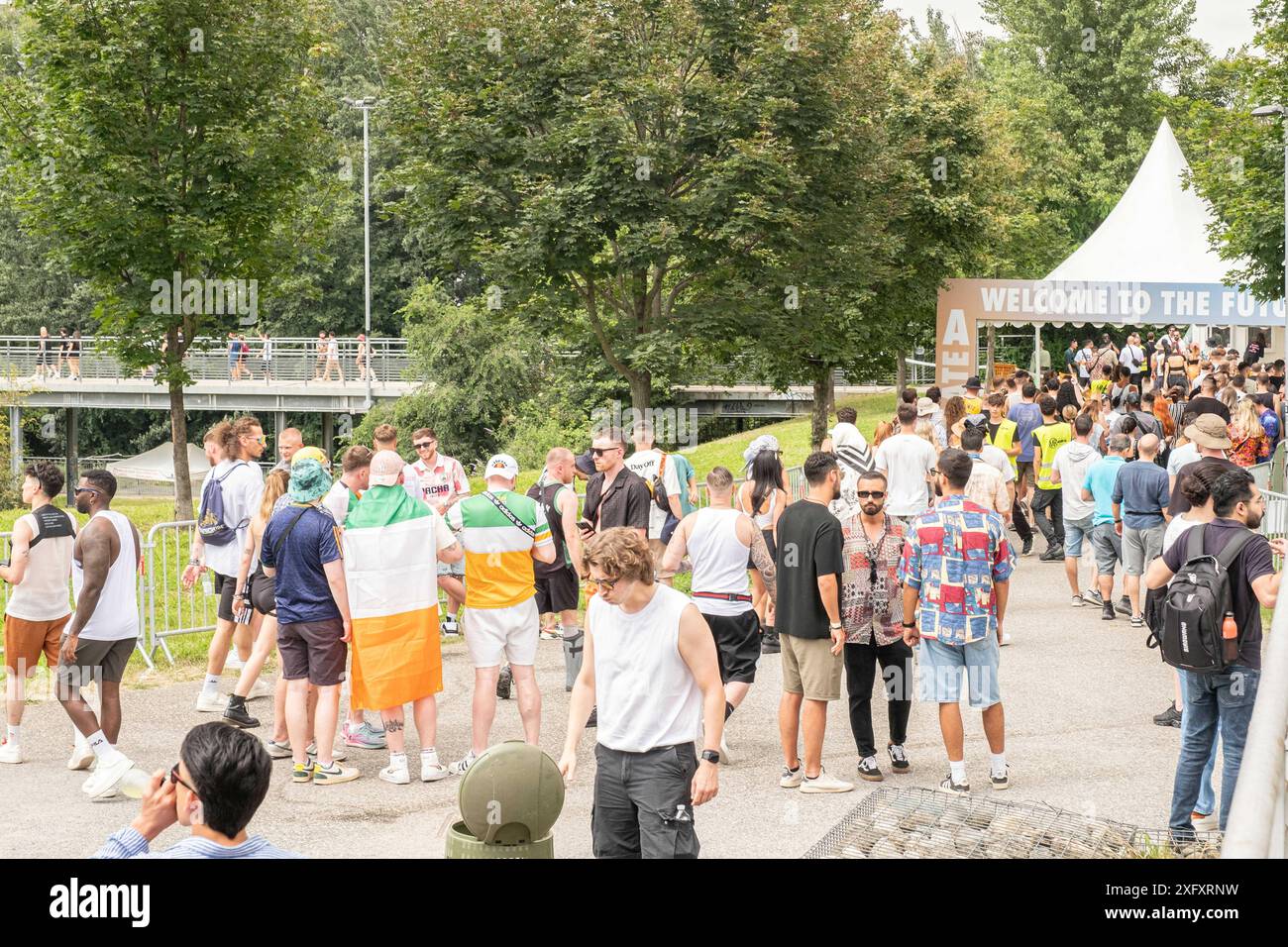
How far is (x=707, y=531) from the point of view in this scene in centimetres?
780

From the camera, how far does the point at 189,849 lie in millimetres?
3494

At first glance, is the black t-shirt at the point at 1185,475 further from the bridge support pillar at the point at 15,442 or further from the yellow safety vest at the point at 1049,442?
the bridge support pillar at the point at 15,442

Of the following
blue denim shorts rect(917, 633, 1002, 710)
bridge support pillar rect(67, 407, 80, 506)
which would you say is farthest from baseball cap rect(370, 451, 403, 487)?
bridge support pillar rect(67, 407, 80, 506)

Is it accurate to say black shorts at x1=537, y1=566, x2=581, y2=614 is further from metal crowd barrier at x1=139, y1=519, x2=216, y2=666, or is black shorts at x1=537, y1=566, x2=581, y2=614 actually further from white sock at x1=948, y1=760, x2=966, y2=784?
white sock at x1=948, y1=760, x2=966, y2=784

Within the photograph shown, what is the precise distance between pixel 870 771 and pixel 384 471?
320 cm

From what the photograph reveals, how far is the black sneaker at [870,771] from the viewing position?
7766mm

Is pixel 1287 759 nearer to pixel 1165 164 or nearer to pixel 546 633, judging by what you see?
pixel 546 633

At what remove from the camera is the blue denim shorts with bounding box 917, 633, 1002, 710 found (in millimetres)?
7199

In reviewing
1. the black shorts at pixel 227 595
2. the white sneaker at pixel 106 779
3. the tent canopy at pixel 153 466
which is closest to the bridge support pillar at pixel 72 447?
the tent canopy at pixel 153 466

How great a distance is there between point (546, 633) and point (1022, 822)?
20.9 ft

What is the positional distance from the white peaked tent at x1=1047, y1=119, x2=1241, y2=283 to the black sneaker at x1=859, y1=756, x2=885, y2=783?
1792 cm

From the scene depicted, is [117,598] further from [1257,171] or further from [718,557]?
[1257,171]
